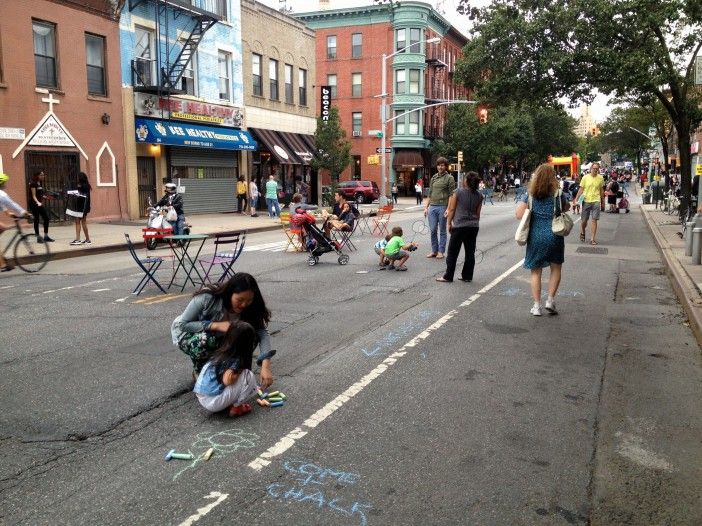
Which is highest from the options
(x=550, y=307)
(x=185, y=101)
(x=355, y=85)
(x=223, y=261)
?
(x=355, y=85)

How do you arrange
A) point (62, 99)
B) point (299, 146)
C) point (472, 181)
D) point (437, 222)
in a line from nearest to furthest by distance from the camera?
1. point (472, 181)
2. point (437, 222)
3. point (62, 99)
4. point (299, 146)

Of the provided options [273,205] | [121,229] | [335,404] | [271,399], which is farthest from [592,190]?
[273,205]

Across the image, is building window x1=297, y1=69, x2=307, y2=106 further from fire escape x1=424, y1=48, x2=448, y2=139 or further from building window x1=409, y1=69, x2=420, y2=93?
fire escape x1=424, y1=48, x2=448, y2=139

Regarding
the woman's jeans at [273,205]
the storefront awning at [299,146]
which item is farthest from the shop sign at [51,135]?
the storefront awning at [299,146]

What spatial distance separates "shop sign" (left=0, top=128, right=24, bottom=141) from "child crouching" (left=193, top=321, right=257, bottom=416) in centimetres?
1712

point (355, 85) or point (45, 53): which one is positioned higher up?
point (355, 85)

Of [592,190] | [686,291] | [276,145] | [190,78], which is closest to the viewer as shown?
[686,291]

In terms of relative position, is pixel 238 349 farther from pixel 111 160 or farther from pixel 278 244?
pixel 111 160

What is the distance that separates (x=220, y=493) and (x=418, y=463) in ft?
3.94

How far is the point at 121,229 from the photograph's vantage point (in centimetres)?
2008

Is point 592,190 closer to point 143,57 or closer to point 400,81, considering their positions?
point 143,57

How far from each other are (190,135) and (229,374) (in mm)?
22393

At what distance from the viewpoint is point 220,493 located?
3564 millimetres

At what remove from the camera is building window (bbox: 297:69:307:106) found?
34719 mm
